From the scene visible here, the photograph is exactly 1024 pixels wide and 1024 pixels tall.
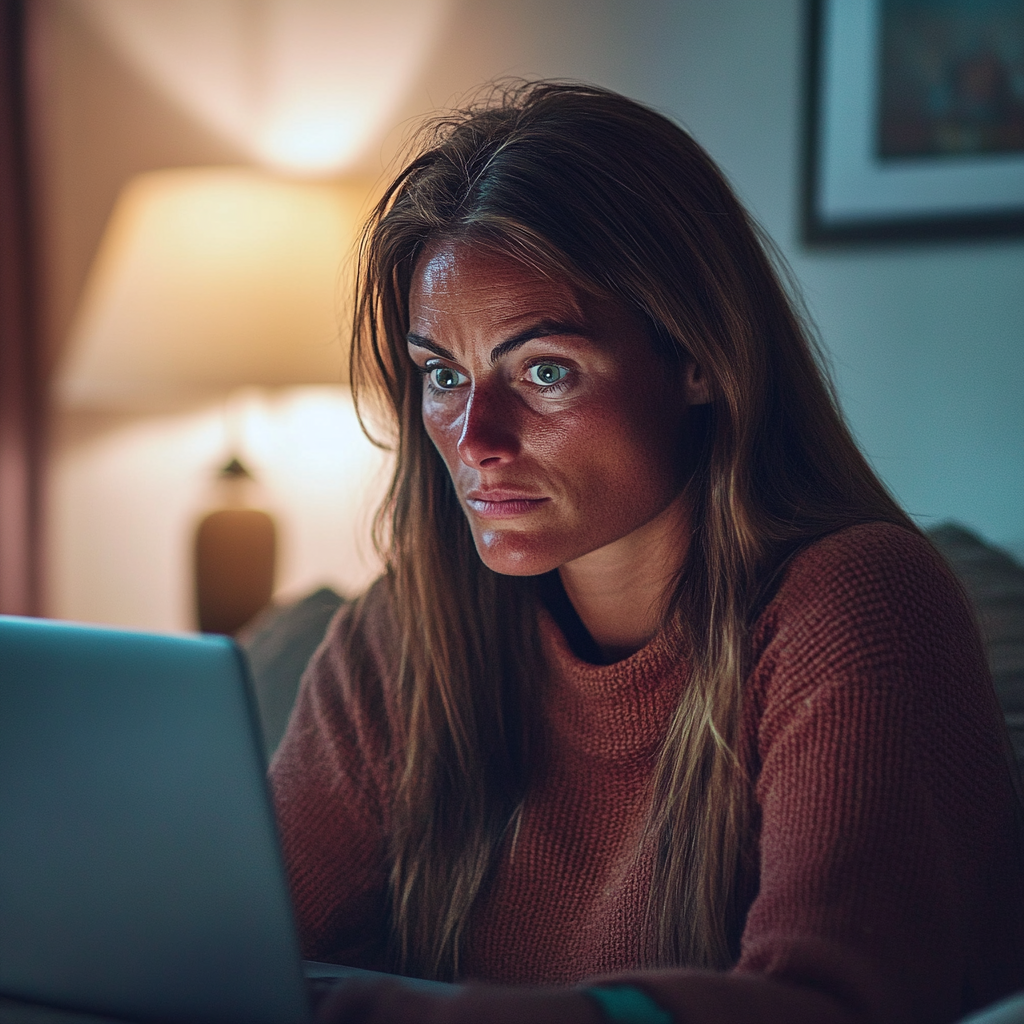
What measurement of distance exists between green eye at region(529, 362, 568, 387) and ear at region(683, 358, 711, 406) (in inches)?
4.2

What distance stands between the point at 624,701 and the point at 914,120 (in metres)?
1.20

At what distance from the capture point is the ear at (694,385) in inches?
36.4

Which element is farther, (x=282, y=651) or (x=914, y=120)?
(x=914, y=120)

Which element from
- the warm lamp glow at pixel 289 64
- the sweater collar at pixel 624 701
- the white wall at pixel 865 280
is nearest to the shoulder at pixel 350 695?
the sweater collar at pixel 624 701

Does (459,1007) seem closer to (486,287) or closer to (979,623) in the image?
(486,287)

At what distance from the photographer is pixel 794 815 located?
27.7 inches

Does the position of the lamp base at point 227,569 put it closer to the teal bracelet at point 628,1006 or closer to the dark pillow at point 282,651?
the dark pillow at point 282,651

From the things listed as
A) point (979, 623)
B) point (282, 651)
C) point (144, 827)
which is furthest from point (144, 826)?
point (979, 623)

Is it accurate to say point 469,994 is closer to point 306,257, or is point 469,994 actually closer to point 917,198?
point 306,257

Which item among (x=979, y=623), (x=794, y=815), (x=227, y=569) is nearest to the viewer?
(x=794, y=815)

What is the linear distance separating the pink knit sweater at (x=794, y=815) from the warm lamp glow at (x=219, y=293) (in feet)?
2.44

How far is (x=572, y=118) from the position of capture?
90cm

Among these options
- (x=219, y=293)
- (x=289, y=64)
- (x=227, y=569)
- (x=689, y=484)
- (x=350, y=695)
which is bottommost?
(x=227, y=569)

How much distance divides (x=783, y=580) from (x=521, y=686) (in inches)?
12.4
